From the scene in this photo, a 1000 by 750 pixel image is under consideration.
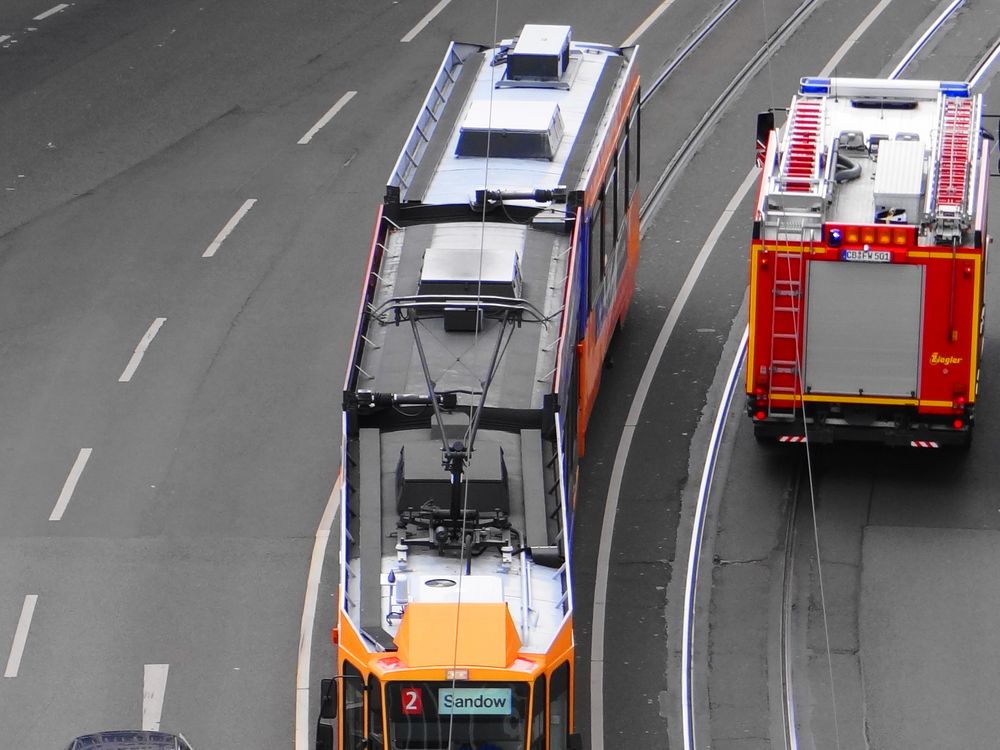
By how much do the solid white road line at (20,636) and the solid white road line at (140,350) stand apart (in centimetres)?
542

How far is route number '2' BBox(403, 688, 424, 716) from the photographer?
61.8 ft

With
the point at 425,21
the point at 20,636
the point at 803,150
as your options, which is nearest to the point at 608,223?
the point at 803,150

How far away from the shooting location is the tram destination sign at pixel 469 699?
18797 millimetres

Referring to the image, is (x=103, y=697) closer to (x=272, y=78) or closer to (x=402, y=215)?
(x=402, y=215)

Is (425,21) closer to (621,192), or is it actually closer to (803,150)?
(621,192)

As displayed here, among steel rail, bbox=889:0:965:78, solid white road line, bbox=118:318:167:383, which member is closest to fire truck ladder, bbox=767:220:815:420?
solid white road line, bbox=118:318:167:383

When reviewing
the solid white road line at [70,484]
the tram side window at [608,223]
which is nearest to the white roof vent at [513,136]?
the tram side window at [608,223]

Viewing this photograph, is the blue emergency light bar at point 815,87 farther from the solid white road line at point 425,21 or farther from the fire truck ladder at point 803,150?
the solid white road line at point 425,21

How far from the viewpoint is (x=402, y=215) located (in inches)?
1033

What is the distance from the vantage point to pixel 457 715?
18844 millimetres

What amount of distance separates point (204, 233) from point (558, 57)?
7446mm

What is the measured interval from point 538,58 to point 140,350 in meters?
6.77

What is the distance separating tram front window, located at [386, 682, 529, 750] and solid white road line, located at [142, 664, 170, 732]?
Answer: 4702mm

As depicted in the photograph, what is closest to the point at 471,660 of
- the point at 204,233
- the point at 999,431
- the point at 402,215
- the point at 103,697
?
the point at 103,697
